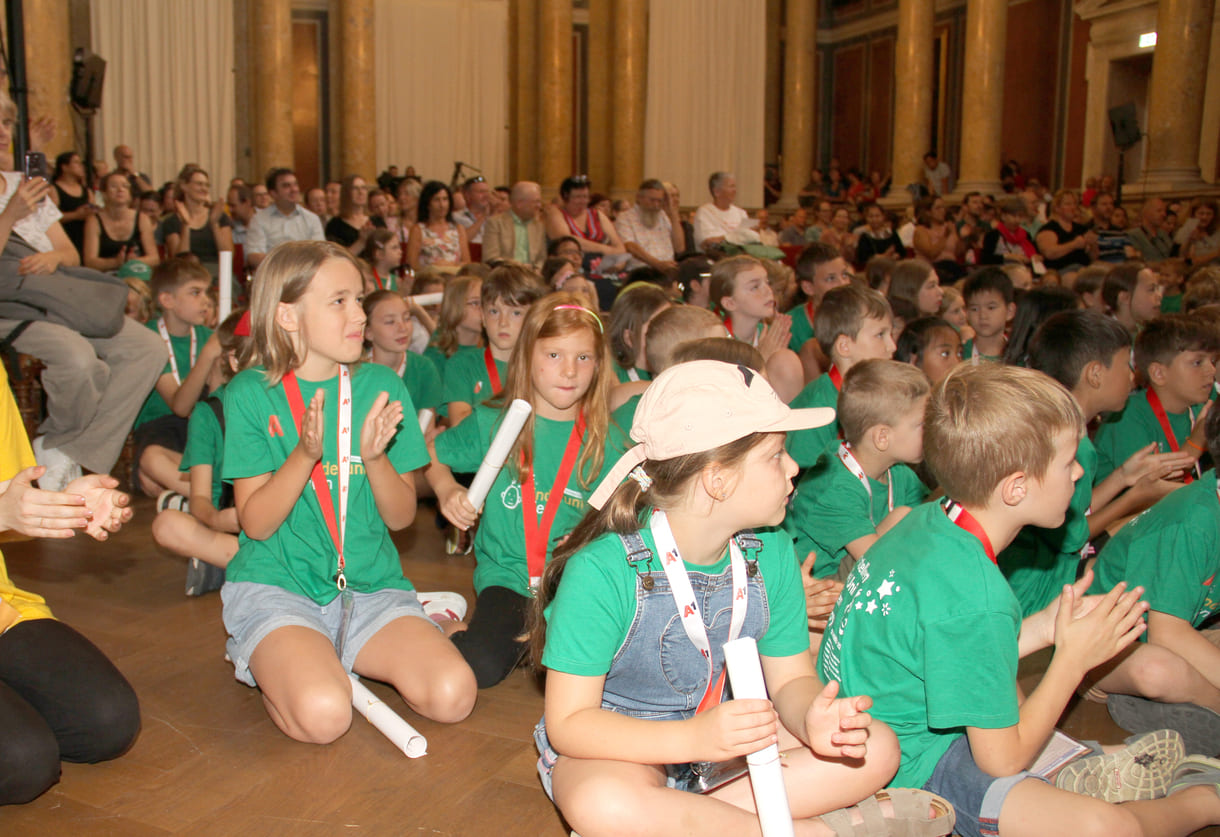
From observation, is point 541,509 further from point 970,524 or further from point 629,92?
point 629,92

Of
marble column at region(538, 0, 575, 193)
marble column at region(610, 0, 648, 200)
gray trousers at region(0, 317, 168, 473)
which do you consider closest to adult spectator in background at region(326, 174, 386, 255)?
gray trousers at region(0, 317, 168, 473)

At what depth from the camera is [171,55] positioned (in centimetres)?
1490

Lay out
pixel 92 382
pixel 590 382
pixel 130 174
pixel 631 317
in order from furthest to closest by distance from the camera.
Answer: pixel 130 174
pixel 92 382
pixel 631 317
pixel 590 382

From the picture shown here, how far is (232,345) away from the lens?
386cm

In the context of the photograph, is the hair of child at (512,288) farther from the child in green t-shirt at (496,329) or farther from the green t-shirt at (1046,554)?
the green t-shirt at (1046,554)

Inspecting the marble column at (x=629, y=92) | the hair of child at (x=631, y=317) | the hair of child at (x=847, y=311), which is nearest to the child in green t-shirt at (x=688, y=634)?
the hair of child at (x=847, y=311)

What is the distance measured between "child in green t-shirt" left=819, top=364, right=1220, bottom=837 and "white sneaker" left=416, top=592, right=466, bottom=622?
1.54 meters

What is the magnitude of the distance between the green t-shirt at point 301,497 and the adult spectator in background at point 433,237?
556 centimetres

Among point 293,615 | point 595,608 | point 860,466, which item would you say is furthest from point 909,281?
point 595,608

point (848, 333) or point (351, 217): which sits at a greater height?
point (351, 217)

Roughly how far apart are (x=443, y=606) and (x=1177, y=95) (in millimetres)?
12857

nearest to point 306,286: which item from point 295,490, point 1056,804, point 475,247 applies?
point 295,490

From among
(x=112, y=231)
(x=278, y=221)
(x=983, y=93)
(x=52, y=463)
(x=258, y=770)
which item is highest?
(x=983, y=93)

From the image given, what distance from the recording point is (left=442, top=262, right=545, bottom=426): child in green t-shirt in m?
4.29
